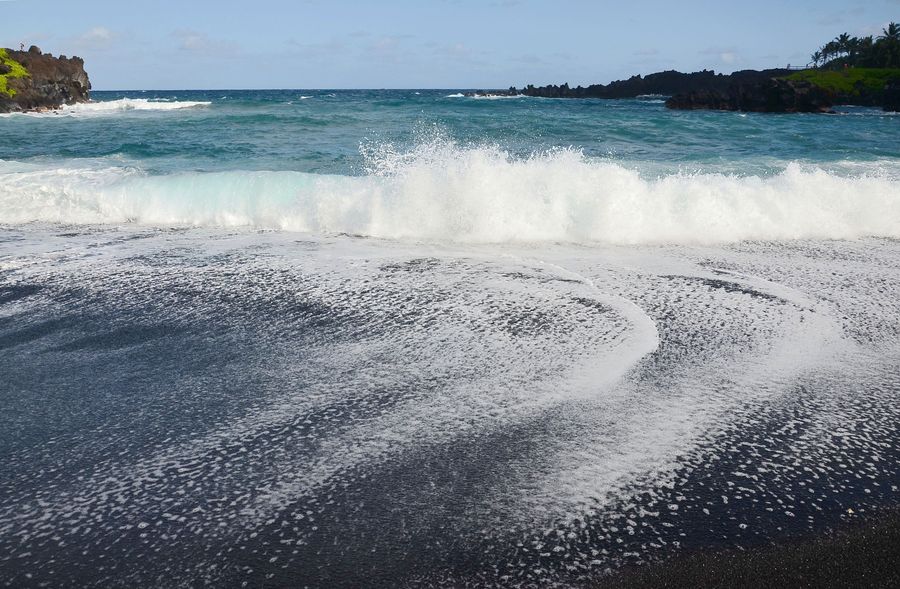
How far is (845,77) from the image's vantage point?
58625mm

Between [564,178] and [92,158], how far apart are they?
1060cm

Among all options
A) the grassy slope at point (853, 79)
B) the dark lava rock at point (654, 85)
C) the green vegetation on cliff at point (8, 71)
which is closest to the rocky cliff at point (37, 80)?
the green vegetation on cliff at point (8, 71)

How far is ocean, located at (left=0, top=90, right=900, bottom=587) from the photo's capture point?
2.19m

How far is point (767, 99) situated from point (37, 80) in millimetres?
45521

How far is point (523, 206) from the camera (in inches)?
283

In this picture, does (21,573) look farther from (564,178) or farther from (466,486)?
(564,178)

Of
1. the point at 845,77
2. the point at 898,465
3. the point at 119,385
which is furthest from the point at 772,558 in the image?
the point at 845,77

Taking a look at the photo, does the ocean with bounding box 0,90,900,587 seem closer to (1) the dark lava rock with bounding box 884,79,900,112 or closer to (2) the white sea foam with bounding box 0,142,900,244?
(2) the white sea foam with bounding box 0,142,900,244

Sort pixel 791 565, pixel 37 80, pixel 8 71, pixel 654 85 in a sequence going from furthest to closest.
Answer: pixel 654 85 → pixel 37 80 → pixel 8 71 → pixel 791 565

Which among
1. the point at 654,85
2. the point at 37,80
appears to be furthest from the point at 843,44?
the point at 37,80

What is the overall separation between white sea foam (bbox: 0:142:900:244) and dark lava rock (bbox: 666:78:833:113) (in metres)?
41.2

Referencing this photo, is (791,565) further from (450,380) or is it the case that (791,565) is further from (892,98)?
(892,98)

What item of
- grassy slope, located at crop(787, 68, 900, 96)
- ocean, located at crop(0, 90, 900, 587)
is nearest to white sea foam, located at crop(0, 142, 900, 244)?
ocean, located at crop(0, 90, 900, 587)

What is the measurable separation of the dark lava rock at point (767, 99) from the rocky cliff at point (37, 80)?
4087cm
